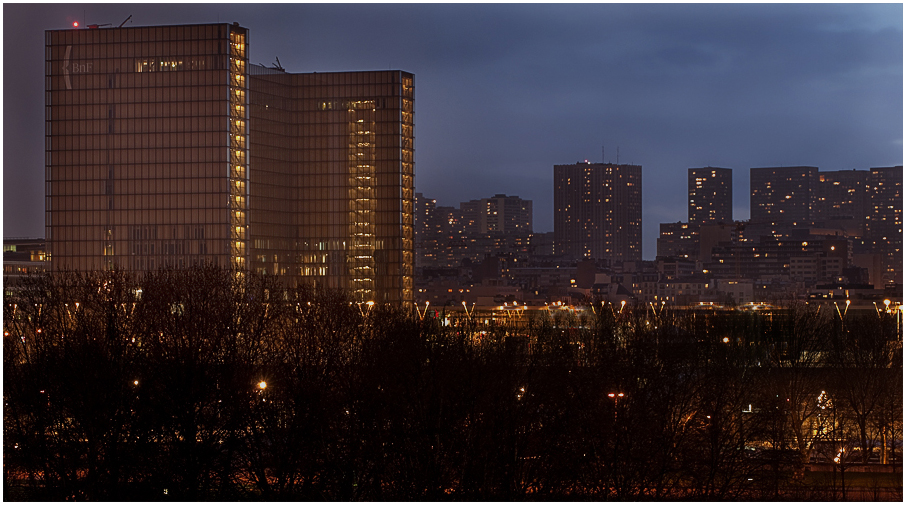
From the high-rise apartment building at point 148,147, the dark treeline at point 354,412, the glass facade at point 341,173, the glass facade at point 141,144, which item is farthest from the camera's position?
the glass facade at point 341,173

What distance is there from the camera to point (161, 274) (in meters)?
58.4

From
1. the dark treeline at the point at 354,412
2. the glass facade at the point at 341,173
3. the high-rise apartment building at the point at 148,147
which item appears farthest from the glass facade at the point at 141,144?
the dark treeline at the point at 354,412

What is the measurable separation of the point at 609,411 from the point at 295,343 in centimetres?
1429

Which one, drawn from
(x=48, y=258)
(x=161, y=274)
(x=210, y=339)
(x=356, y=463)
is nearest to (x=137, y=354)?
(x=210, y=339)

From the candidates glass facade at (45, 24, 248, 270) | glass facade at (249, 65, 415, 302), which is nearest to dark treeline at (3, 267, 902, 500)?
glass facade at (45, 24, 248, 270)

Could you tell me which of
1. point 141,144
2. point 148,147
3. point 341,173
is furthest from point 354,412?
point 341,173

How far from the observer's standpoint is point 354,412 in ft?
131

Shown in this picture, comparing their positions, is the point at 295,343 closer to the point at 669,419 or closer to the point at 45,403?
the point at 45,403

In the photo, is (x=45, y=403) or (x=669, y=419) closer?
(x=45, y=403)

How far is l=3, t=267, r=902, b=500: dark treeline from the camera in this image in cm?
3625

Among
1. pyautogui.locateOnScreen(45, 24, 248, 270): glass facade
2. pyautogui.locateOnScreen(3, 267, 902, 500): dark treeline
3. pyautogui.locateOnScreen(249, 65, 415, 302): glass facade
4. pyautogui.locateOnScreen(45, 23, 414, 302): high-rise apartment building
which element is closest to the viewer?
pyautogui.locateOnScreen(3, 267, 902, 500): dark treeline

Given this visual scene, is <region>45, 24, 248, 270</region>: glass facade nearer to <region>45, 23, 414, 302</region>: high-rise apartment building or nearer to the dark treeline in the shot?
<region>45, 23, 414, 302</region>: high-rise apartment building

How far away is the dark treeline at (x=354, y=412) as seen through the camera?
36250 millimetres

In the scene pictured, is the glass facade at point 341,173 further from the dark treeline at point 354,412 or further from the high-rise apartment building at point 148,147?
the dark treeline at point 354,412
